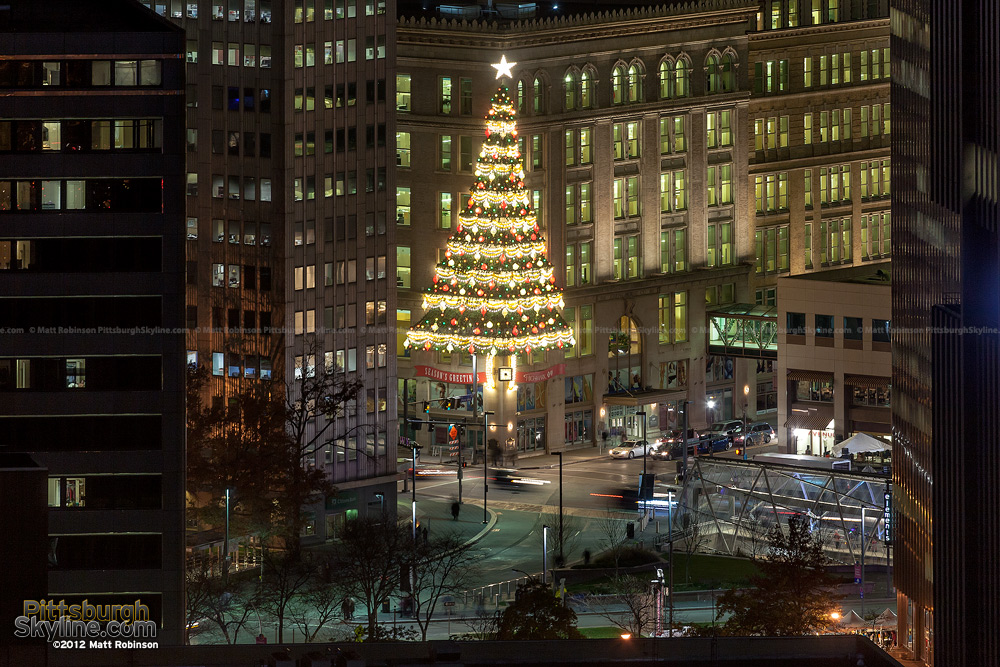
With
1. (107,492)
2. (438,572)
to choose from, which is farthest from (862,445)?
(107,492)

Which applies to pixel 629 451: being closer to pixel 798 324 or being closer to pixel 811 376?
pixel 811 376

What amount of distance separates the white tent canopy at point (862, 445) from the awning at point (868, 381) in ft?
31.4

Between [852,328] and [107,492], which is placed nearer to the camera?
[107,492]

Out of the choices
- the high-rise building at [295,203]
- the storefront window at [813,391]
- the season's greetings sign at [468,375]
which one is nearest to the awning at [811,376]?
the storefront window at [813,391]

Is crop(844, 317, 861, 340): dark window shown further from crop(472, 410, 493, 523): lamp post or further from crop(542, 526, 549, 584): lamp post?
crop(542, 526, 549, 584): lamp post

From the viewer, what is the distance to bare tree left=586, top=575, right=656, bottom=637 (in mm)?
134750

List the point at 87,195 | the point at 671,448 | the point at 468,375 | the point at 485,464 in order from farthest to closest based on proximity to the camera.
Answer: the point at 671,448, the point at 468,375, the point at 485,464, the point at 87,195

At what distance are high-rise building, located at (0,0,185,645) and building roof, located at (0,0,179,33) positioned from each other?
0.55ft

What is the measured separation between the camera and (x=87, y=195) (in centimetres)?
11631

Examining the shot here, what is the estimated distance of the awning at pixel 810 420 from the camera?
197 meters

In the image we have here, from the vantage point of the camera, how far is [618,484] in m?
182

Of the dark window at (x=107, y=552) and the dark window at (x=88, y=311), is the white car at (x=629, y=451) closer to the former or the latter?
the dark window at (x=107, y=552)

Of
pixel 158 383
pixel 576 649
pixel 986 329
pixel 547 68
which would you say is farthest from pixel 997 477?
pixel 547 68

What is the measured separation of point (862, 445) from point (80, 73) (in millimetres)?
84493
